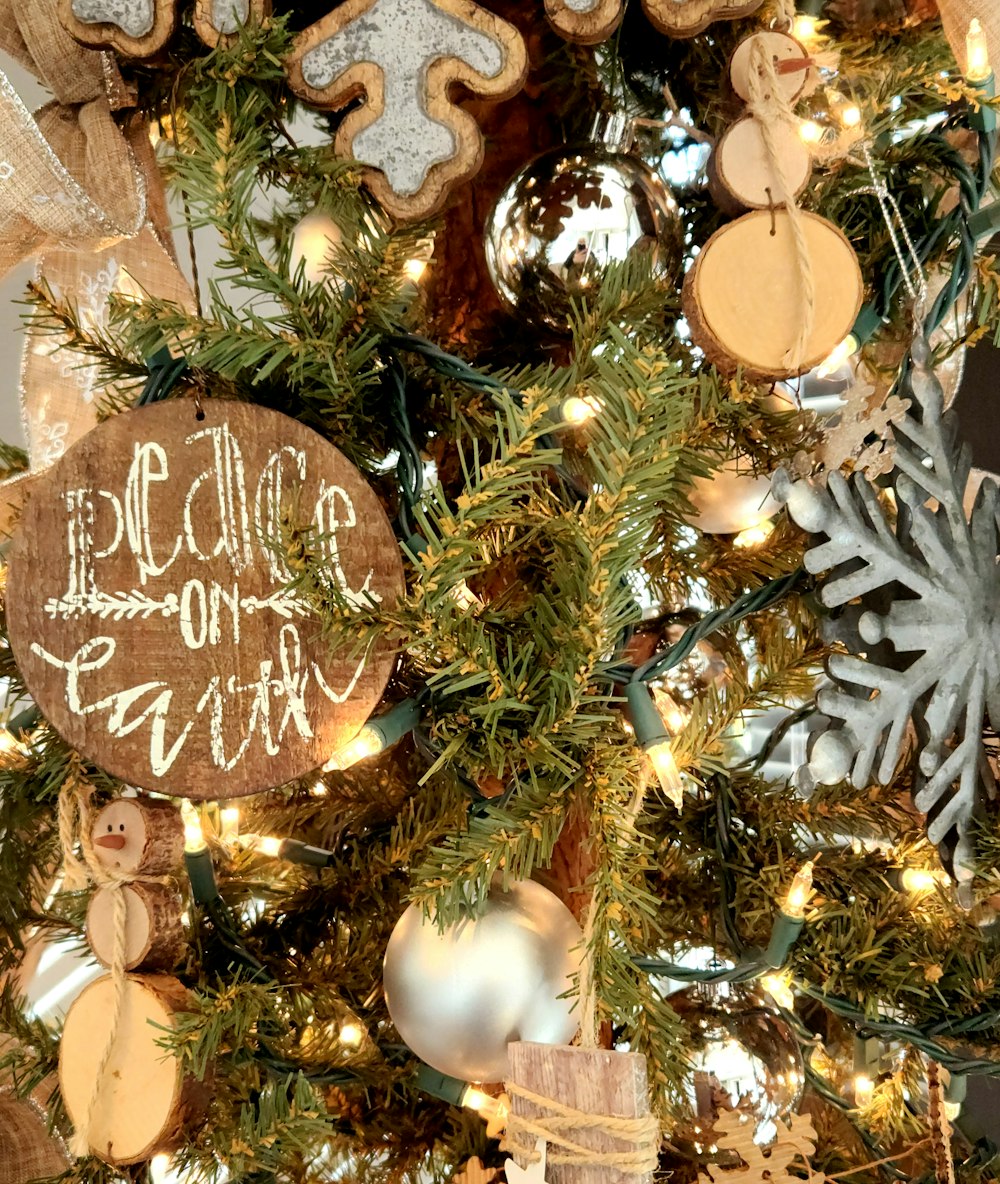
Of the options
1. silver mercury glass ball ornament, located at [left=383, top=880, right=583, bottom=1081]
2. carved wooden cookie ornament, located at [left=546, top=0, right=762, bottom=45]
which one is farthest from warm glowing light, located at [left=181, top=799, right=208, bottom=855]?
carved wooden cookie ornament, located at [left=546, top=0, right=762, bottom=45]

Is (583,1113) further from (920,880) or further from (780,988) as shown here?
(920,880)

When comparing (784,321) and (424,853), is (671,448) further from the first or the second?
(424,853)

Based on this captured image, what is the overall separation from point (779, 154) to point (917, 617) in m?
0.22

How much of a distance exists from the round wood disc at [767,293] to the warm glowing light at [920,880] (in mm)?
304

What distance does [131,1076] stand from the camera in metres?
0.55

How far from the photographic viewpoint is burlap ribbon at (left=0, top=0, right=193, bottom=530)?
56cm

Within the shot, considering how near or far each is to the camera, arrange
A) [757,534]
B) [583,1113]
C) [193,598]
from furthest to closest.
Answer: [757,534] → [193,598] → [583,1113]

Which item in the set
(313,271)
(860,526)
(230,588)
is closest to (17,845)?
(230,588)

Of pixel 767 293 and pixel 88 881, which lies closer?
pixel 767 293

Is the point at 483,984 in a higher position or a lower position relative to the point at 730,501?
lower

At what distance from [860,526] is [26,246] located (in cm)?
46

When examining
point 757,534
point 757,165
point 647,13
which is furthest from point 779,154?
point 757,534

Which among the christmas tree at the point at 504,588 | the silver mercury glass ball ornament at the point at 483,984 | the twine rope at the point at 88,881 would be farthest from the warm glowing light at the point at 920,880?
the twine rope at the point at 88,881

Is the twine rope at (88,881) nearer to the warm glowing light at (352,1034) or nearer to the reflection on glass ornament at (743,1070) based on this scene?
the warm glowing light at (352,1034)
